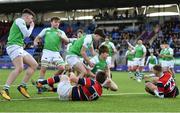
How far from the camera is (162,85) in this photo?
42.3 ft

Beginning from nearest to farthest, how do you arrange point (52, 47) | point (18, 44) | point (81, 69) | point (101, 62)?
point (18, 44), point (81, 69), point (52, 47), point (101, 62)

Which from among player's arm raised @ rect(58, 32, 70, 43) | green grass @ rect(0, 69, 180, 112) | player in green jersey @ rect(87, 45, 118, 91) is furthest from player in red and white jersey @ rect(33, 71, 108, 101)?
player in green jersey @ rect(87, 45, 118, 91)

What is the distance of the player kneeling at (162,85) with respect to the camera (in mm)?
12820

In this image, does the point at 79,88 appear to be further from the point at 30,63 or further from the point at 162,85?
the point at 162,85

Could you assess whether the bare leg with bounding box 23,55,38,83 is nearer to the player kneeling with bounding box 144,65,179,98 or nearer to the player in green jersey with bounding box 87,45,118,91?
the player in green jersey with bounding box 87,45,118,91

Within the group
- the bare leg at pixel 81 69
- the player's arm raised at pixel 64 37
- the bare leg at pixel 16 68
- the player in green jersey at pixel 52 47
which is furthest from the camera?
the player in green jersey at pixel 52 47

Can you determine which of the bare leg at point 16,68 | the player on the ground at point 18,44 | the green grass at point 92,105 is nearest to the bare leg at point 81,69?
the green grass at point 92,105

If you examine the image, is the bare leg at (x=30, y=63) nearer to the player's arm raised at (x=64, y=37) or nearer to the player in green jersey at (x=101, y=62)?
the player's arm raised at (x=64, y=37)

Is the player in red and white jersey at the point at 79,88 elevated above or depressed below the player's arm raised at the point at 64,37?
below

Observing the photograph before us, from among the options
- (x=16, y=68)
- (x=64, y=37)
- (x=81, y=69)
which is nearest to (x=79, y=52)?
(x=81, y=69)

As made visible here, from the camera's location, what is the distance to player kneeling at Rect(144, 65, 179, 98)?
1282cm

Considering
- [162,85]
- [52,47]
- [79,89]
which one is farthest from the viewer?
[52,47]

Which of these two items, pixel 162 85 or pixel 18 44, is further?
pixel 162 85

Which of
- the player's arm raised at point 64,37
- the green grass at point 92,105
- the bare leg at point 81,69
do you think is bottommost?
the green grass at point 92,105
